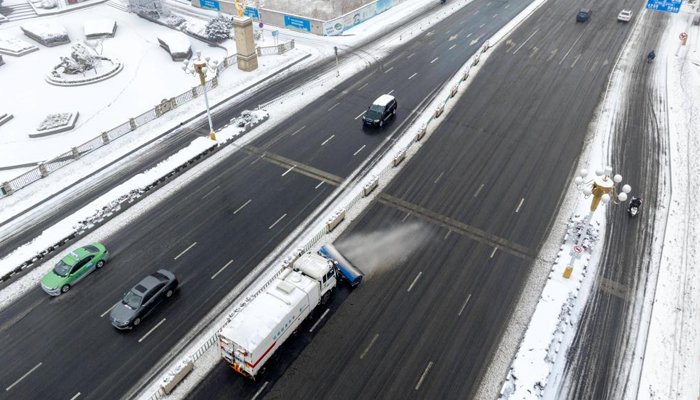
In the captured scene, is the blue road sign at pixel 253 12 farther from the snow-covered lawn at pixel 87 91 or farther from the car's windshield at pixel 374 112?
the car's windshield at pixel 374 112

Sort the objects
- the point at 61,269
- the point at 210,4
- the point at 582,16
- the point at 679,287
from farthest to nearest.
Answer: the point at 210,4
the point at 582,16
the point at 679,287
the point at 61,269

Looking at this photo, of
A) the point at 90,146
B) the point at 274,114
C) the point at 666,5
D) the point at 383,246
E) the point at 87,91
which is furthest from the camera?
the point at 666,5

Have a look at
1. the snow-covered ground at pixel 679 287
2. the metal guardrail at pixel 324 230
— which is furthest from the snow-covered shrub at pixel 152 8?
the snow-covered ground at pixel 679 287

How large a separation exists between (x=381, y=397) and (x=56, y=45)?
67036 millimetres

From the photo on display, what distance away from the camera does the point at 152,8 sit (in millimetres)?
71062

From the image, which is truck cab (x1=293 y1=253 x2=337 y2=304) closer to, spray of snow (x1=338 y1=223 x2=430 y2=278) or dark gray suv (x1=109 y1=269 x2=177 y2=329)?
spray of snow (x1=338 y1=223 x2=430 y2=278)

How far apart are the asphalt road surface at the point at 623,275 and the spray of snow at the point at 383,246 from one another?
11.0m

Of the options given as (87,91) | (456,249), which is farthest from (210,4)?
(456,249)

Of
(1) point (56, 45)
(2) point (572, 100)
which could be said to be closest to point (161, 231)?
(2) point (572, 100)

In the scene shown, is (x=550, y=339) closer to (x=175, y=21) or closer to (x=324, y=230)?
(x=324, y=230)

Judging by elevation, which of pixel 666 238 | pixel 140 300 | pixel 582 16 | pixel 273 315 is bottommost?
pixel 666 238

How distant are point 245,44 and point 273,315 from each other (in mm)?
39802

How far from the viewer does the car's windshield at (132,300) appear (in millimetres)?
24811

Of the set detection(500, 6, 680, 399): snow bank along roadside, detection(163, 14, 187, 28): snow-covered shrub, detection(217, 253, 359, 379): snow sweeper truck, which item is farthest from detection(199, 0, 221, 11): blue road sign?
detection(500, 6, 680, 399): snow bank along roadside
